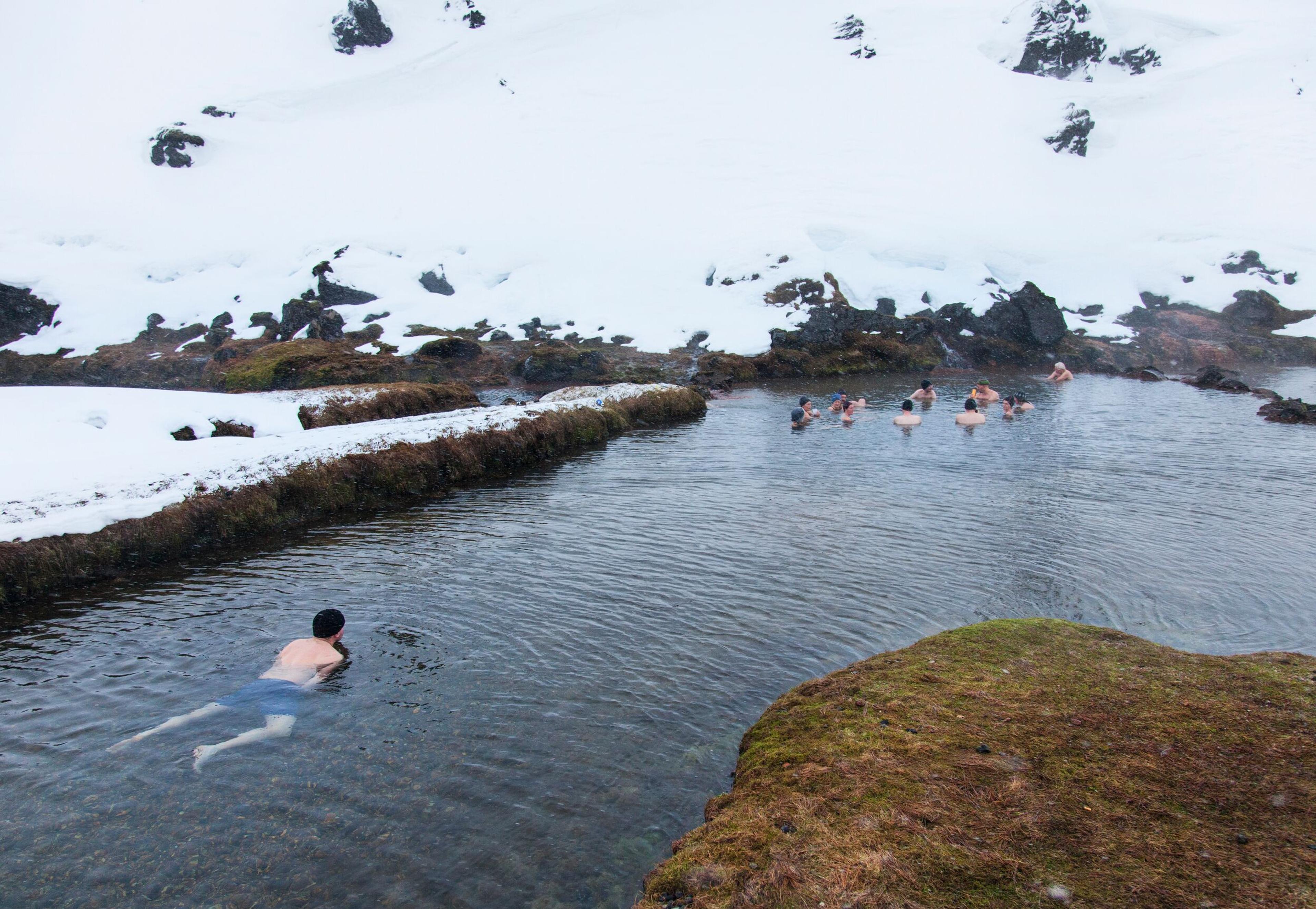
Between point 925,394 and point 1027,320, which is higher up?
point 1027,320

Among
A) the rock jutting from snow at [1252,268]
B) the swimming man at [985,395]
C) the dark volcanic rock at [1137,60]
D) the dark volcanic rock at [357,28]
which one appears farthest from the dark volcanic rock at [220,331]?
the dark volcanic rock at [1137,60]

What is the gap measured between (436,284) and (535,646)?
74585 mm

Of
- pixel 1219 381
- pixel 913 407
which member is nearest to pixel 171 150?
pixel 913 407

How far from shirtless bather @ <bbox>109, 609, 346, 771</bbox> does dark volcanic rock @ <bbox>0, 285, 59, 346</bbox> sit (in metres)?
85.2

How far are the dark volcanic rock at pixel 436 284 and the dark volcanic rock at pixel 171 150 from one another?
2382 inches

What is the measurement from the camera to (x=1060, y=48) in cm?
14825

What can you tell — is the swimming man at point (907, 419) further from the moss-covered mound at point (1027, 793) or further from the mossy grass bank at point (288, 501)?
the moss-covered mound at point (1027, 793)

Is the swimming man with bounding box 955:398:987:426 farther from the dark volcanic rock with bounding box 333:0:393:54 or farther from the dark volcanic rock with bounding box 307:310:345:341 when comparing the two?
the dark volcanic rock with bounding box 333:0:393:54

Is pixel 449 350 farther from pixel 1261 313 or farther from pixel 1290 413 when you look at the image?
pixel 1261 313

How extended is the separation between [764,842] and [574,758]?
330 centimetres

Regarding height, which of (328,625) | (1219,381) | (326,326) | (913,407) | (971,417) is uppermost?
(326,326)

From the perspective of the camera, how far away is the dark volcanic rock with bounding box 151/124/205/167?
108812mm

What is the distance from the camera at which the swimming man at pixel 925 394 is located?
44969 millimetres

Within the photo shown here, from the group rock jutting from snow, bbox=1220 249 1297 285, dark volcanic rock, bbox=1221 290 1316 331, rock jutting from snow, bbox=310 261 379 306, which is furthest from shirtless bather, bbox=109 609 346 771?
rock jutting from snow, bbox=1220 249 1297 285
